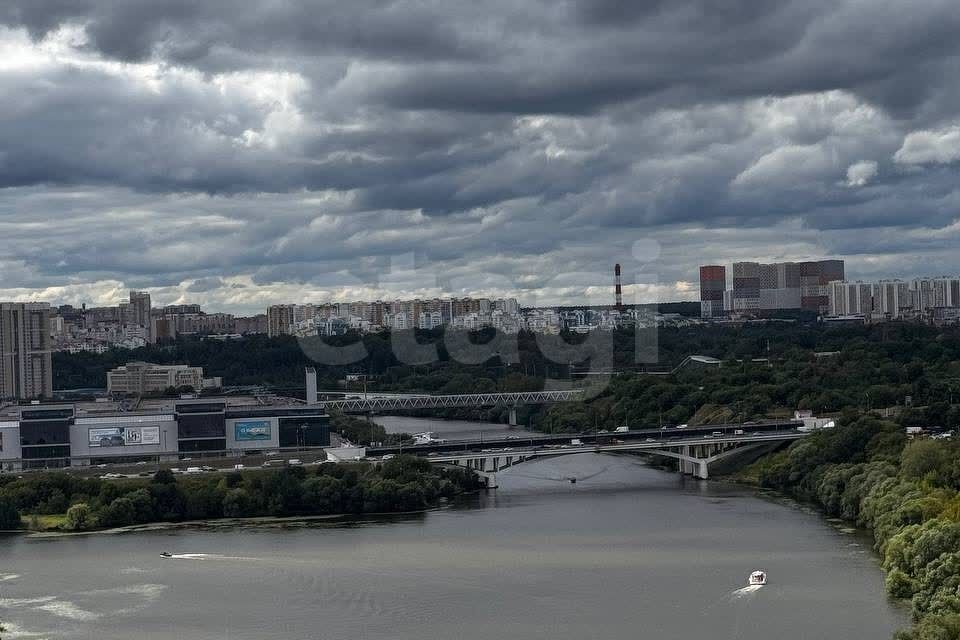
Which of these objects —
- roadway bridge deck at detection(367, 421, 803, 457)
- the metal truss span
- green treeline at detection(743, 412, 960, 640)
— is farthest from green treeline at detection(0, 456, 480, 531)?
the metal truss span

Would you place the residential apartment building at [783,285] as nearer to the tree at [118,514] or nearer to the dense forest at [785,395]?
the dense forest at [785,395]

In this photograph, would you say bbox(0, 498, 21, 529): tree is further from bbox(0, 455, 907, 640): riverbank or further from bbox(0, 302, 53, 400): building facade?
bbox(0, 302, 53, 400): building facade

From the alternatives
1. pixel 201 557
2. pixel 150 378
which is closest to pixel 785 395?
pixel 201 557

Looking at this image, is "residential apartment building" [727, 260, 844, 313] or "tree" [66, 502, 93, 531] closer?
"tree" [66, 502, 93, 531]

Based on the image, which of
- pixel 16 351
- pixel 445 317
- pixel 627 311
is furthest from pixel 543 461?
pixel 445 317

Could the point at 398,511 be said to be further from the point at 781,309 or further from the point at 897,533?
the point at 781,309

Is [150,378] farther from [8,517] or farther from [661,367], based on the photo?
[8,517]
